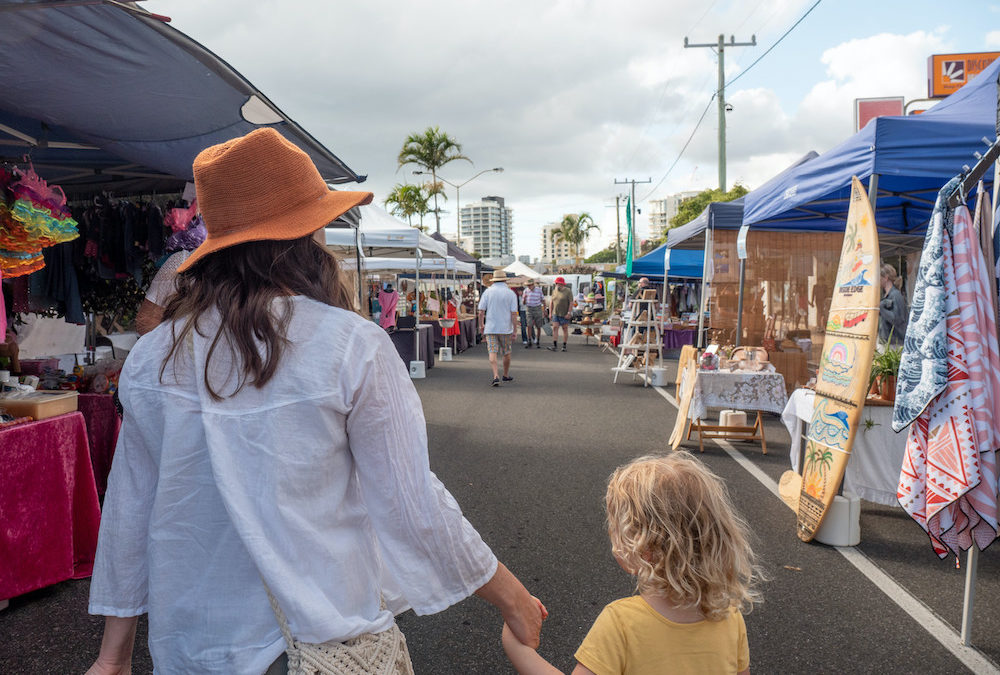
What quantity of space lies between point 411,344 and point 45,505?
9.95m

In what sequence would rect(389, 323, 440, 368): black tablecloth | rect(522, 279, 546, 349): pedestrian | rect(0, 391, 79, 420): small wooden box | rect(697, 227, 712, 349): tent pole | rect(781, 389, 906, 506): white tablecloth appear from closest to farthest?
rect(0, 391, 79, 420): small wooden box
rect(781, 389, 906, 506): white tablecloth
rect(697, 227, 712, 349): tent pole
rect(389, 323, 440, 368): black tablecloth
rect(522, 279, 546, 349): pedestrian

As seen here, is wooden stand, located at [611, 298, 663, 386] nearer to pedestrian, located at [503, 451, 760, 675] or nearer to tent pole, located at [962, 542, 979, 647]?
tent pole, located at [962, 542, 979, 647]

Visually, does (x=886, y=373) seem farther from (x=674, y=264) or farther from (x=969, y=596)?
(x=674, y=264)

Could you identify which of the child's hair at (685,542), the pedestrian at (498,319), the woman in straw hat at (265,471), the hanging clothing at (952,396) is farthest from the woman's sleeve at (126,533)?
the pedestrian at (498,319)

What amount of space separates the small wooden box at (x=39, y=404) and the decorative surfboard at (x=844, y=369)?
4559 millimetres

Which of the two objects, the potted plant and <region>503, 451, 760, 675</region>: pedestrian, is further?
the potted plant

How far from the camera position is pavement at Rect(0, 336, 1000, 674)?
3.15 meters

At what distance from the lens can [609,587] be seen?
3836 millimetres

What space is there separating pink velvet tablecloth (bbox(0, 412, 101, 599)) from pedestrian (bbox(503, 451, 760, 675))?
10.7 feet

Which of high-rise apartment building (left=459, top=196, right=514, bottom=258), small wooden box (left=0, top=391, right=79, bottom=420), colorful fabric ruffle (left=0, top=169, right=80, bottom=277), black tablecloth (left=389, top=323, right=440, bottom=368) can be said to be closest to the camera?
small wooden box (left=0, top=391, right=79, bottom=420)

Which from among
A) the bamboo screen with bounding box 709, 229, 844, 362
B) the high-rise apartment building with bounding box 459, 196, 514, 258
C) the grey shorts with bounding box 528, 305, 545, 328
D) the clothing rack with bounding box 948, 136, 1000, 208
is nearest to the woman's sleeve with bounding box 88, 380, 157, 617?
the clothing rack with bounding box 948, 136, 1000, 208

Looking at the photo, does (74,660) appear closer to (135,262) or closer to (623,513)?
(623,513)

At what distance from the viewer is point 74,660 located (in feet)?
10.3

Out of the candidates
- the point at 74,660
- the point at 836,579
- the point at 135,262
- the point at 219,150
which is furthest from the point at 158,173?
the point at 836,579
